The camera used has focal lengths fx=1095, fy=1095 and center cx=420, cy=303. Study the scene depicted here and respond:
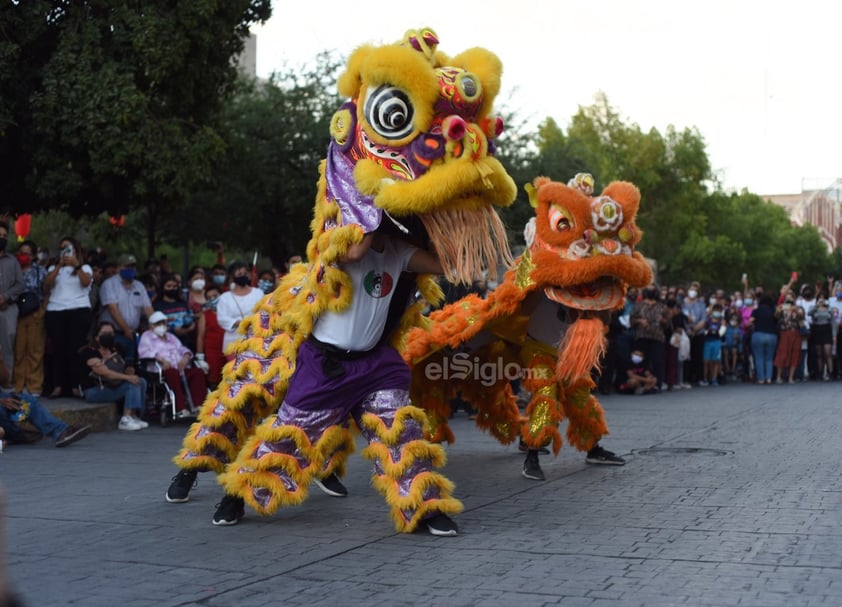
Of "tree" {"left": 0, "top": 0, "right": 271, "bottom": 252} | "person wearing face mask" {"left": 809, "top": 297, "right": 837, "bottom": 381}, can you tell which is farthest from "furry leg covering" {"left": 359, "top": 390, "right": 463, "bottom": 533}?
"person wearing face mask" {"left": 809, "top": 297, "right": 837, "bottom": 381}

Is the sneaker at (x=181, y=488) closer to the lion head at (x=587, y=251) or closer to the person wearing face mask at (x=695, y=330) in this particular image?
the lion head at (x=587, y=251)

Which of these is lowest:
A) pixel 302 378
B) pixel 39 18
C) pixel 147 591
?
pixel 147 591

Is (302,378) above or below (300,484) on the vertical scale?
above

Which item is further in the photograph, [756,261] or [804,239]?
[804,239]

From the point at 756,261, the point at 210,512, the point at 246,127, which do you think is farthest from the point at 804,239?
the point at 210,512

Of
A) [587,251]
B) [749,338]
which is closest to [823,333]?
[749,338]

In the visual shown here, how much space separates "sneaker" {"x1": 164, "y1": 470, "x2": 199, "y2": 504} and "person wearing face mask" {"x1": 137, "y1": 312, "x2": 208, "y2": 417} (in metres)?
5.06

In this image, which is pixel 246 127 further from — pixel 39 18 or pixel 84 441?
pixel 84 441

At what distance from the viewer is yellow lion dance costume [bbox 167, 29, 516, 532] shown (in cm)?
576

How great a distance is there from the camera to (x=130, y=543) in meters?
5.78

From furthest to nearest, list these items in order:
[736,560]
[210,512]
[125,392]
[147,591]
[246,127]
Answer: [246,127] → [125,392] → [210,512] → [736,560] → [147,591]

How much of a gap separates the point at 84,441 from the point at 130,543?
5.13m

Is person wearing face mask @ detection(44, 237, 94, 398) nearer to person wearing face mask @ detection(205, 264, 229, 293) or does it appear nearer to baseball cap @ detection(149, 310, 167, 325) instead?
baseball cap @ detection(149, 310, 167, 325)

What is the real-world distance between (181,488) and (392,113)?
2796 mm
